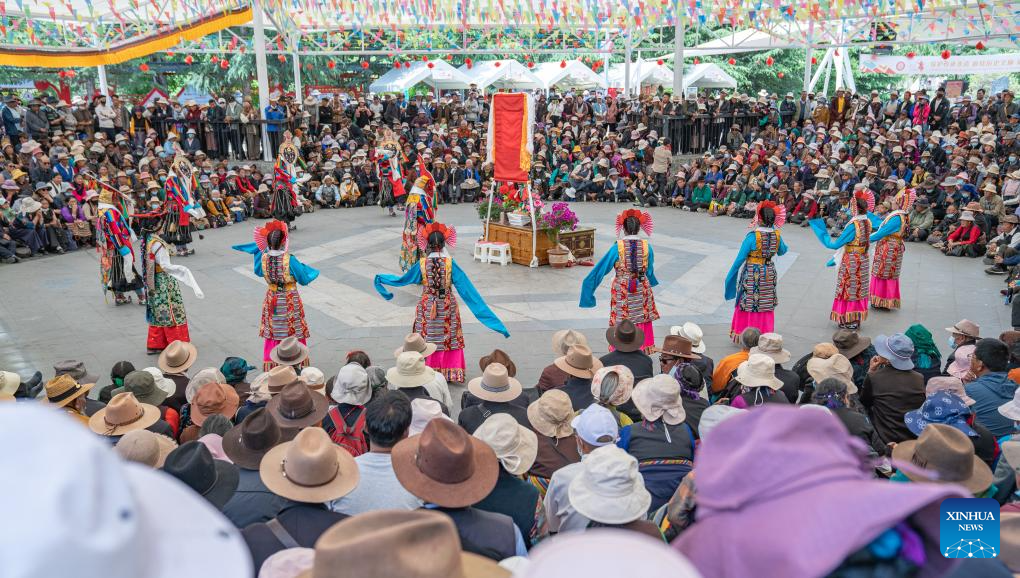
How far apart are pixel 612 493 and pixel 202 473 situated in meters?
1.49

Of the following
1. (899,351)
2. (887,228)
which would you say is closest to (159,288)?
(899,351)

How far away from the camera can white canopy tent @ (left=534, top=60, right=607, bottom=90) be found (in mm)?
26469

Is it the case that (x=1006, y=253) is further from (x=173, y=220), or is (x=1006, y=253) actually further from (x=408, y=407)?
(x=173, y=220)

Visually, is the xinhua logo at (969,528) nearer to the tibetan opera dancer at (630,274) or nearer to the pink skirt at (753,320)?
the tibetan opera dancer at (630,274)

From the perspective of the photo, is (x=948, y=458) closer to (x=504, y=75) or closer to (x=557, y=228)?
(x=557, y=228)

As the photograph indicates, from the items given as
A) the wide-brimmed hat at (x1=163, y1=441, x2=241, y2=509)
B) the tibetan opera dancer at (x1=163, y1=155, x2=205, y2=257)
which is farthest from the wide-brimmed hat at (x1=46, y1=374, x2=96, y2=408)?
the tibetan opera dancer at (x1=163, y1=155, x2=205, y2=257)

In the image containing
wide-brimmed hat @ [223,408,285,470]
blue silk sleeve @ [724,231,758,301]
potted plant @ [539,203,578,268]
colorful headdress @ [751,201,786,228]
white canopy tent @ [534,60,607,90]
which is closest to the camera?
wide-brimmed hat @ [223,408,285,470]

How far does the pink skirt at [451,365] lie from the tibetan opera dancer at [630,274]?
1.28m

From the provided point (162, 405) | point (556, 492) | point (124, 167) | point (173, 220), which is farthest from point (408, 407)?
point (124, 167)

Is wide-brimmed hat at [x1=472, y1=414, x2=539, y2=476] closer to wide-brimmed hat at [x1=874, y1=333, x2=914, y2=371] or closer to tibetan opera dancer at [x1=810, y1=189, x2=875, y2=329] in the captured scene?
wide-brimmed hat at [x1=874, y1=333, x2=914, y2=371]

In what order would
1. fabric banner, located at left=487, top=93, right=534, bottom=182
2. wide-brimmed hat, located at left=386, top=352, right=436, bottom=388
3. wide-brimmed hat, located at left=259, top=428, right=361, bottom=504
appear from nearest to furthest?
wide-brimmed hat, located at left=259, top=428, right=361, bottom=504
wide-brimmed hat, located at left=386, top=352, right=436, bottom=388
fabric banner, located at left=487, top=93, right=534, bottom=182

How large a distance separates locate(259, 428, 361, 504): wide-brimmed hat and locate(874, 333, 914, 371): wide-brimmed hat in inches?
136

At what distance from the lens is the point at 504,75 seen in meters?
25.0

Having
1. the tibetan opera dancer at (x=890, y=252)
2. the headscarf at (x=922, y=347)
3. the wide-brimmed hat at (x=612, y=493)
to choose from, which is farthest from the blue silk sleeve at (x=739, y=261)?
the wide-brimmed hat at (x=612, y=493)
